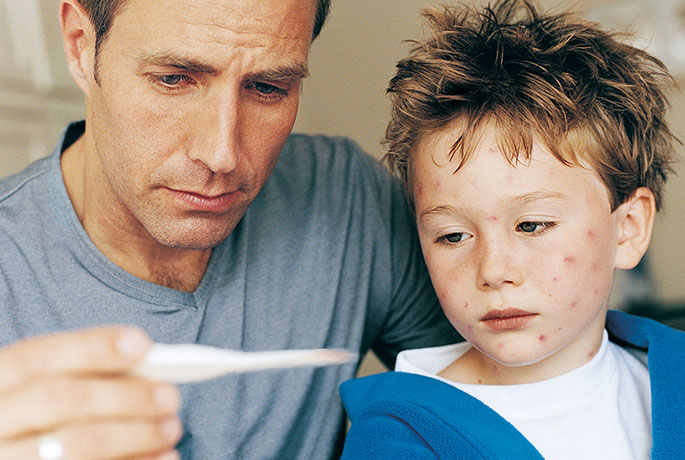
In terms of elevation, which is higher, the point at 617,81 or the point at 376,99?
the point at 617,81

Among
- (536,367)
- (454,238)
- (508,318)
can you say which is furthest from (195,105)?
(536,367)

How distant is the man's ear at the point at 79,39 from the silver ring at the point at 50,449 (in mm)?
669

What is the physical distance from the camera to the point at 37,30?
1836mm

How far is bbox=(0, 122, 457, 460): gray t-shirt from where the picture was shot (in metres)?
1.01

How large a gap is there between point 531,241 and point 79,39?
75cm

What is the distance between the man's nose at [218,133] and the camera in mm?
892

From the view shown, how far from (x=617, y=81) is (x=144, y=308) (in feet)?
2.54

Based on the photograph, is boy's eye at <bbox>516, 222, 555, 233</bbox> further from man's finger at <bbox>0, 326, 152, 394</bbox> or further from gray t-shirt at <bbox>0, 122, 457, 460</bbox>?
man's finger at <bbox>0, 326, 152, 394</bbox>

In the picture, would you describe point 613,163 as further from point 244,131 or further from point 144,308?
point 144,308

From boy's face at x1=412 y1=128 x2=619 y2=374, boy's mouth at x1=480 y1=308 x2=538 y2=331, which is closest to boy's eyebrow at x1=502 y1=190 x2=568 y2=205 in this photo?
boy's face at x1=412 y1=128 x2=619 y2=374

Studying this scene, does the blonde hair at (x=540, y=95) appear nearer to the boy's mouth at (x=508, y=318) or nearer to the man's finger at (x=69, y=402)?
the boy's mouth at (x=508, y=318)

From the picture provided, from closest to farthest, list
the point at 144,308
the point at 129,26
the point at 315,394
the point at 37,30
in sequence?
the point at 129,26 < the point at 144,308 < the point at 315,394 < the point at 37,30

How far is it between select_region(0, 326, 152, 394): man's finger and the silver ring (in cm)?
5

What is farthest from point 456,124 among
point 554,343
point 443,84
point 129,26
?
point 129,26
